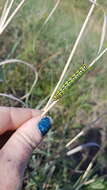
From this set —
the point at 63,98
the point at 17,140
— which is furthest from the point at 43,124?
the point at 63,98

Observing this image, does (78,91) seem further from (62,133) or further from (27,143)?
(27,143)

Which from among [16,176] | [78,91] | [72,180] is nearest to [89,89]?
[78,91]

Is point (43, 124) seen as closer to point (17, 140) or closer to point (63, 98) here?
point (17, 140)

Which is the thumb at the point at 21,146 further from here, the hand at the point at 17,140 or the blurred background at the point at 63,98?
the blurred background at the point at 63,98

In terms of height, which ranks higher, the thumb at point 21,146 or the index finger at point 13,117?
the index finger at point 13,117

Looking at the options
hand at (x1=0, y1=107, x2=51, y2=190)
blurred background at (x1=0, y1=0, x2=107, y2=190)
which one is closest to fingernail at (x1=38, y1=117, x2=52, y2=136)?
hand at (x1=0, y1=107, x2=51, y2=190)

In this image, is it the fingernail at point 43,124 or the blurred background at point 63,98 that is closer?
the fingernail at point 43,124

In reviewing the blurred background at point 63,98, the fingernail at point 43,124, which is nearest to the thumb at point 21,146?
the fingernail at point 43,124
